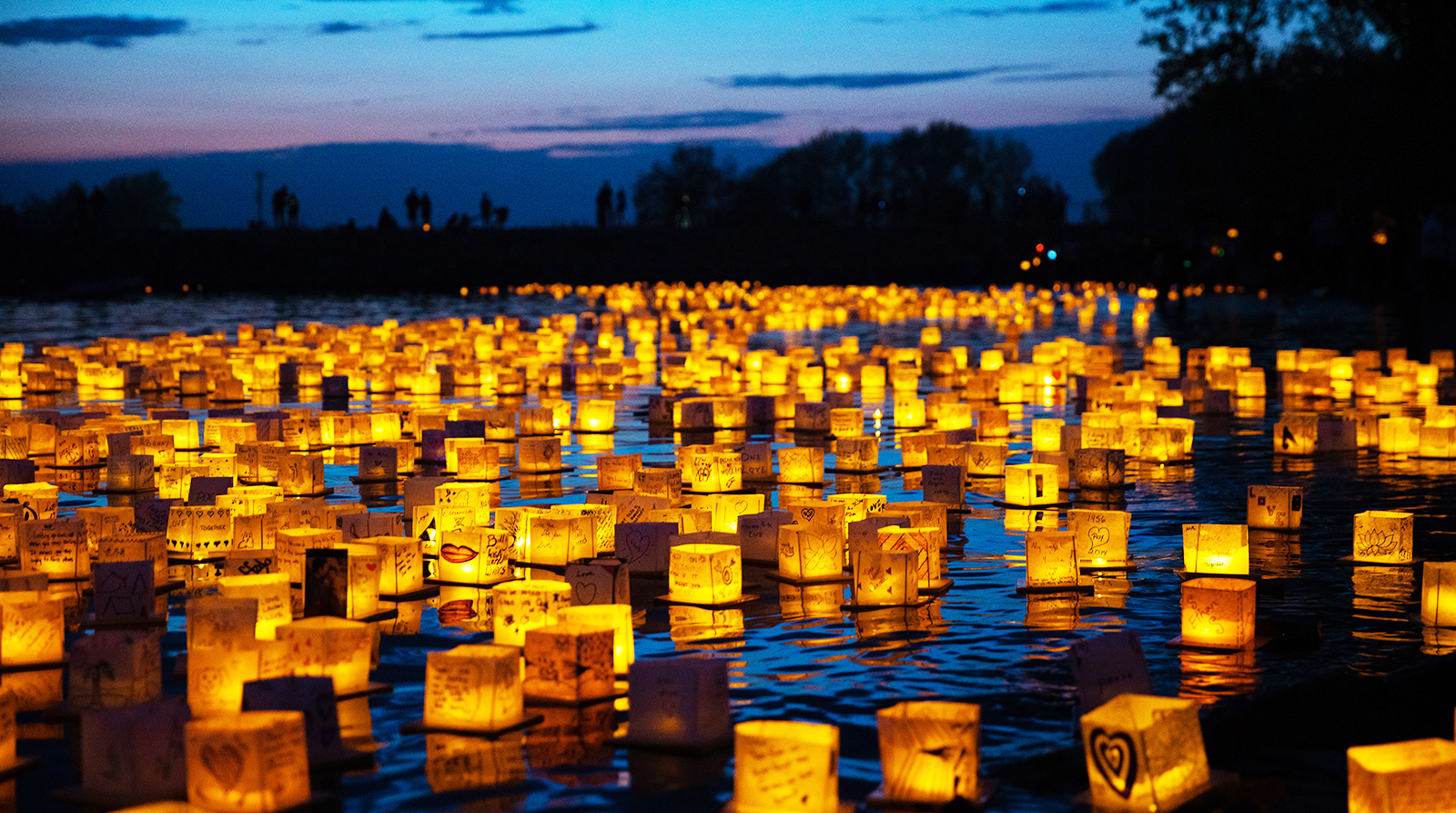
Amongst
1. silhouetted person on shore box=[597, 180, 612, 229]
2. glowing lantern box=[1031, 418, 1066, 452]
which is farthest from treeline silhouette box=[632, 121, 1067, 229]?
glowing lantern box=[1031, 418, 1066, 452]

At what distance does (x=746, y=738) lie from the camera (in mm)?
5395

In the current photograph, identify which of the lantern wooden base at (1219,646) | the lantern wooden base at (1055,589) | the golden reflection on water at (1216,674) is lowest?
the golden reflection on water at (1216,674)

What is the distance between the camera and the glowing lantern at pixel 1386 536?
9711 millimetres

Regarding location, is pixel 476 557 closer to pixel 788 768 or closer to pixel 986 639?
pixel 986 639

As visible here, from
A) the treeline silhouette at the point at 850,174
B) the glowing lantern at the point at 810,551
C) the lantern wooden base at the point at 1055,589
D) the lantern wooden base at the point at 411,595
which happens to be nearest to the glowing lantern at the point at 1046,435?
the lantern wooden base at the point at 1055,589

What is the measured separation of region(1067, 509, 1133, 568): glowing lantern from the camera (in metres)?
9.58

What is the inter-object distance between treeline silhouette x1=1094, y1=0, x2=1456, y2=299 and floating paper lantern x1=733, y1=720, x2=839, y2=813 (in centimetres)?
2723

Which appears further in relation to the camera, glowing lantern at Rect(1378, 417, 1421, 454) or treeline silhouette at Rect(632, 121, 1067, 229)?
treeline silhouette at Rect(632, 121, 1067, 229)

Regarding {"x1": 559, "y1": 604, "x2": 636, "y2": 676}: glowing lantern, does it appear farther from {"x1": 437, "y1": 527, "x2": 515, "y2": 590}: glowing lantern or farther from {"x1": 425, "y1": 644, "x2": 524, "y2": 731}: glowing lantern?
{"x1": 437, "y1": 527, "x2": 515, "y2": 590}: glowing lantern

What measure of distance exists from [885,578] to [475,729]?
284 cm

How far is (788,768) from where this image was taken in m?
5.33

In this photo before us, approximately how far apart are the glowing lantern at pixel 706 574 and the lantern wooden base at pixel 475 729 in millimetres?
2141

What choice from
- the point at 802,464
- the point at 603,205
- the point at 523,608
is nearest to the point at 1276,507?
the point at 802,464

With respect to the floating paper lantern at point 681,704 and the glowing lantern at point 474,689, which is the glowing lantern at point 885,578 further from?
the glowing lantern at point 474,689
